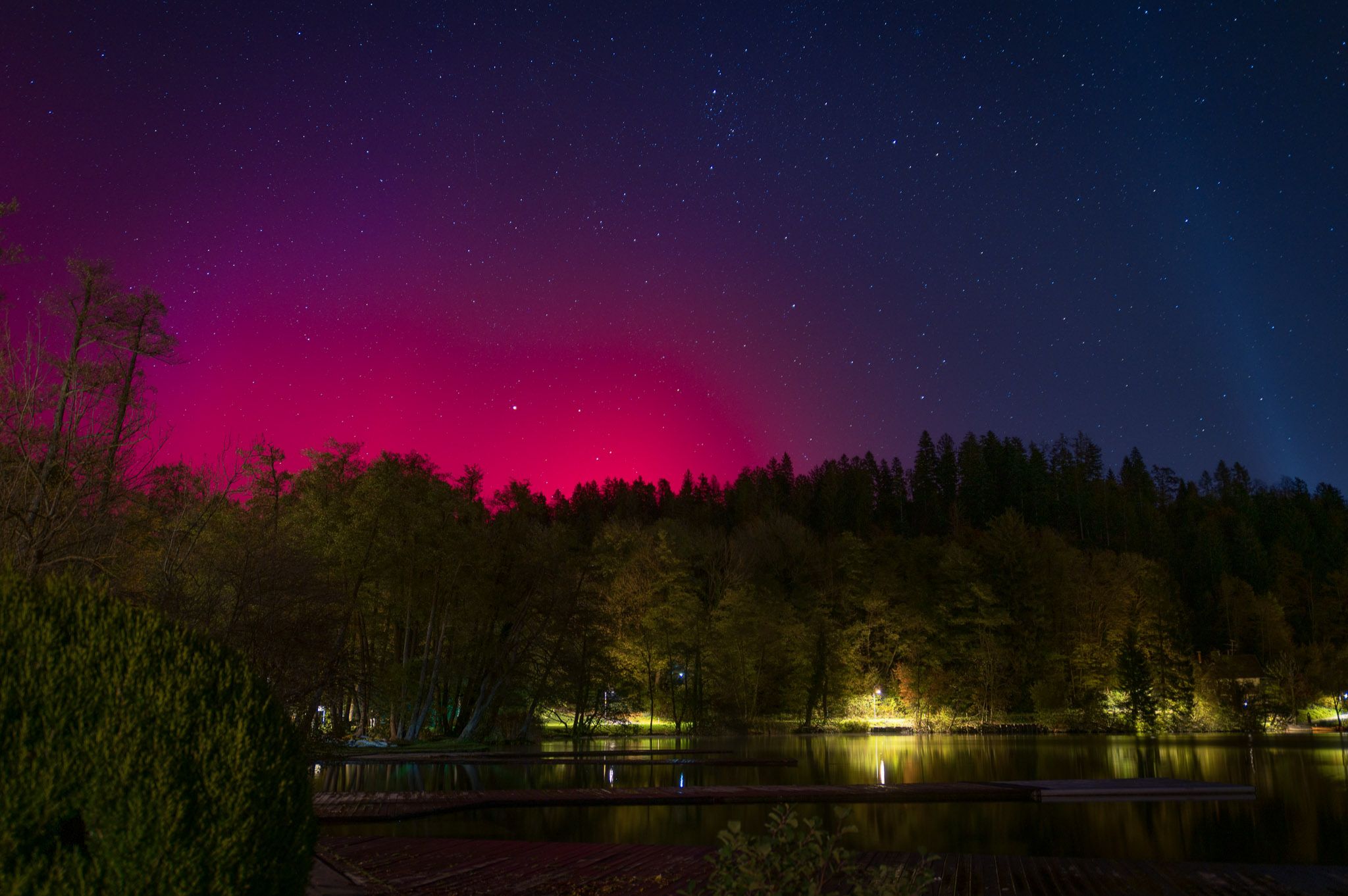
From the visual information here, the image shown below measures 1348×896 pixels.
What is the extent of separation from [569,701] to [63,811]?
150 ft

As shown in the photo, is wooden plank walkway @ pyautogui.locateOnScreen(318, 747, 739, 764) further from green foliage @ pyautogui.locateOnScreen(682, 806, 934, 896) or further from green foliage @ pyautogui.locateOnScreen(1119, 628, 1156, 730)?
green foliage @ pyautogui.locateOnScreen(1119, 628, 1156, 730)

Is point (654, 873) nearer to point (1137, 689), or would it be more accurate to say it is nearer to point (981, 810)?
point (981, 810)

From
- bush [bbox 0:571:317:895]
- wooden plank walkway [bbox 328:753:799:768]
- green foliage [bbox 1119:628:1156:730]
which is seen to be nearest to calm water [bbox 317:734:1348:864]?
wooden plank walkway [bbox 328:753:799:768]

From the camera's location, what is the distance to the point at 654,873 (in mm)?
10078

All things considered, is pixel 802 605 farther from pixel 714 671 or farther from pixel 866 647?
pixel 714 671

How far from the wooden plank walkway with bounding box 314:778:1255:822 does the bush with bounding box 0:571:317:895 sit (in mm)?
13669

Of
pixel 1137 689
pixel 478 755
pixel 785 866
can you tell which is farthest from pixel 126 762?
pixel 1137 689

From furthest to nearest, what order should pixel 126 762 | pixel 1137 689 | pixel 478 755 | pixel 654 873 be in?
pixel 1137 689 < pixel 478 755 < pixel 654 873 < pixel 126 762

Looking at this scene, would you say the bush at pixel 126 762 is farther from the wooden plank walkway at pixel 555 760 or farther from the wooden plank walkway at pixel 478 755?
the wooden plank walkway at pixel 478 755

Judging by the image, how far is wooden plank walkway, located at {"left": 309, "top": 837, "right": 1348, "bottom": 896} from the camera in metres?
9.29

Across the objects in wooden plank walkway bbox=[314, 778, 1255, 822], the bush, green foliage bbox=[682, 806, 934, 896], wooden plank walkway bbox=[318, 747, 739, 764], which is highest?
the bush

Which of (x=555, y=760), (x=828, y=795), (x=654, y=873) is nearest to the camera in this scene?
(x=654, y=873)

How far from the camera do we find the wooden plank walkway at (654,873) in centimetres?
929

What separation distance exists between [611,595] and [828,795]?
123 feet
